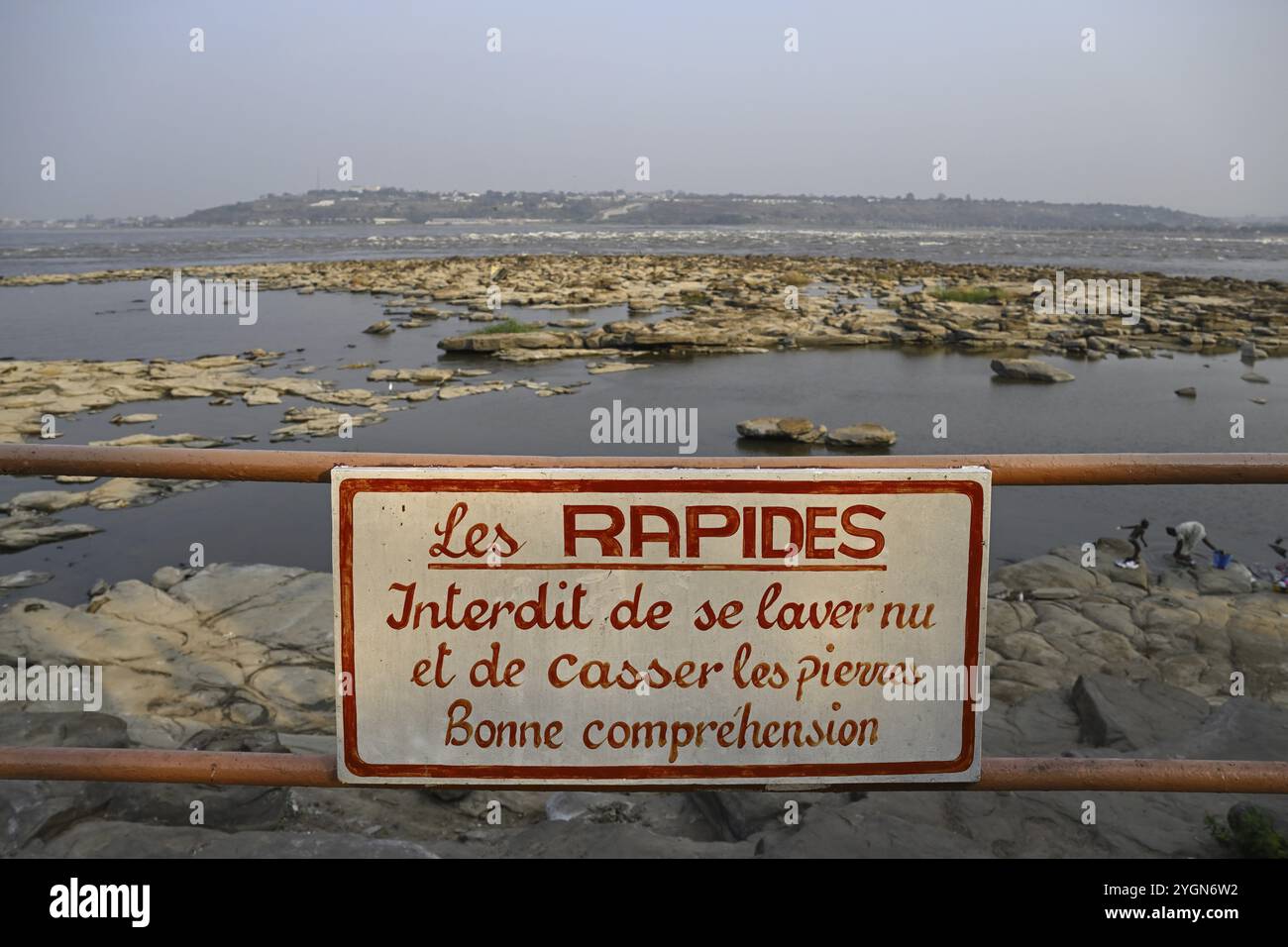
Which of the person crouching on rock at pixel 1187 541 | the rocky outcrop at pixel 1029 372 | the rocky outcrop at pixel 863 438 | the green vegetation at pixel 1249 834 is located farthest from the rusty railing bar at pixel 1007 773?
the rocky outcrop at pixel 1029 372

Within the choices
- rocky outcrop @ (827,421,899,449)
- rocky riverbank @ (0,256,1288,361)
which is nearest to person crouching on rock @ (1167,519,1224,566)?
rocky outcrop @ (827,421,899,449)

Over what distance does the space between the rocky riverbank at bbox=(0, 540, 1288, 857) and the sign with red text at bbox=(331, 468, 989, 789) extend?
0.74 meters

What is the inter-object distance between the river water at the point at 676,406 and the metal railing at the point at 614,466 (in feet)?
16.3

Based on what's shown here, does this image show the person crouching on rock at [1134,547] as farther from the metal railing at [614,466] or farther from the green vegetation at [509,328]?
the green vegetation at [509,328]

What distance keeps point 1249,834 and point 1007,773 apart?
1.25m

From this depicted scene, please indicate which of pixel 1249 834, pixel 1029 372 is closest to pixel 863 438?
pixel 1029 372

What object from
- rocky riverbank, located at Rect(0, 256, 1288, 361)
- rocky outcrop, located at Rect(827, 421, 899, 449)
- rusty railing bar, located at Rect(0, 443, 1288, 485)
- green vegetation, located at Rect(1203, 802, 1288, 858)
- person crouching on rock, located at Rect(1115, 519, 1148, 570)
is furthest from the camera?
rocky riverbank, located at Rect(0, 256, 1288, 361)

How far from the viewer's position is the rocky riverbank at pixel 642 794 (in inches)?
114

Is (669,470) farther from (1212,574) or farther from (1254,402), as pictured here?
(1254,402)

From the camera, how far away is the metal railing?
214 centimetres

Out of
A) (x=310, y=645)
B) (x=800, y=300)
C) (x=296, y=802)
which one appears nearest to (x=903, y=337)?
(x=800, y=300)

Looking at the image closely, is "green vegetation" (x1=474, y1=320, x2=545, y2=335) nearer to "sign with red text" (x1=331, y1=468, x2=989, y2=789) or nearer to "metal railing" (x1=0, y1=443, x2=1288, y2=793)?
"metal railing" (x1=0, y1=443, x2=1288, y2=793)

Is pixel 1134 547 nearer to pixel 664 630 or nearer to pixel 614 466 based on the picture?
pixel 664 630

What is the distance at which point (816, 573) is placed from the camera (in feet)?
7.14
